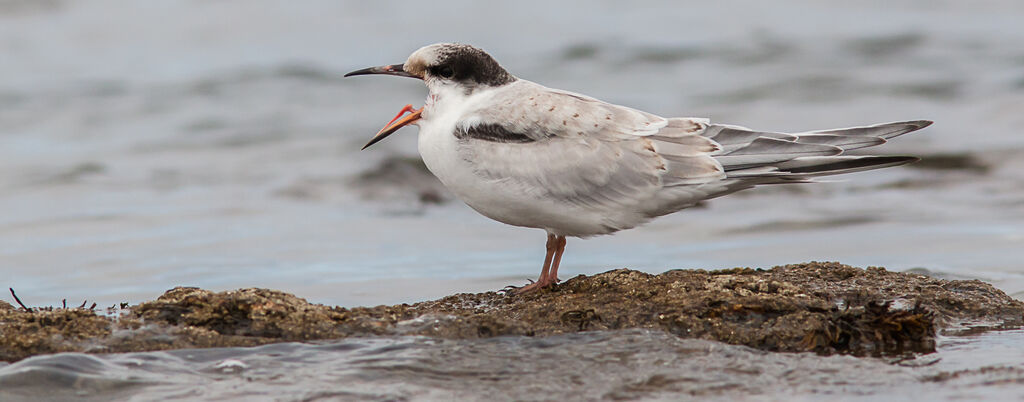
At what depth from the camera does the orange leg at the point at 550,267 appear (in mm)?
5227

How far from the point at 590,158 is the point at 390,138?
8.84 meters

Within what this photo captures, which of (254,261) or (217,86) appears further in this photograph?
(217,86)

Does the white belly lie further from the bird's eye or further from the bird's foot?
the bird's eye

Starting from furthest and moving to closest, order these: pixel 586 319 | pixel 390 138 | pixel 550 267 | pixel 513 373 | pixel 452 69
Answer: pixel 390 138, pixel 452 69, pixel 550 267, pixel 586 319, pixel 513 373

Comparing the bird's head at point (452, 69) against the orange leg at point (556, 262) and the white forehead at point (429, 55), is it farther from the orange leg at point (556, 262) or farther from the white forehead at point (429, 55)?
the orange leg at point (556, 262)

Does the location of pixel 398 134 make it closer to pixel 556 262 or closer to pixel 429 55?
pixel 429 55

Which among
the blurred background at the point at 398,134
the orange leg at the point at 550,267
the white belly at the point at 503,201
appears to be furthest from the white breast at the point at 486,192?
the blurred background at the point at 398,134

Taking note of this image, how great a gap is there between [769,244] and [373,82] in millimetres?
9673

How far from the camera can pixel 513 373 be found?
158 inches

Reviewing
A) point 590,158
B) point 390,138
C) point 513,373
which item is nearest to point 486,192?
point 590,158

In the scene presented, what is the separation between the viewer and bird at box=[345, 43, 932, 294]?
5070 millimetres

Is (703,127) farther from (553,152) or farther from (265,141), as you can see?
(265,141)

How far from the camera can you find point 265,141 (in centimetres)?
1373

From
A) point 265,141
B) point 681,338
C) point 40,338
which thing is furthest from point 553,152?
point 265,141
